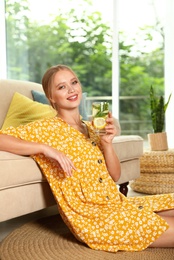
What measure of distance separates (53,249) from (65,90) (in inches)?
29.7

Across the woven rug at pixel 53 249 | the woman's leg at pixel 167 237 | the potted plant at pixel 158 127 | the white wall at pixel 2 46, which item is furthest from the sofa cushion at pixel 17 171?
the white wall at pixel 2 46

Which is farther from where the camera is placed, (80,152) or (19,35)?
(19,35)

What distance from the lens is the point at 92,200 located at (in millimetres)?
2338

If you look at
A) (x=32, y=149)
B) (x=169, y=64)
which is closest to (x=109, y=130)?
(x=32, y=149)

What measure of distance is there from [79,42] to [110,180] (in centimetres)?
345

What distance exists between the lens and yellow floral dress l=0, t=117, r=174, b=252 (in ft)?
7.27

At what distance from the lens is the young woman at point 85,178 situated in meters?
2.22

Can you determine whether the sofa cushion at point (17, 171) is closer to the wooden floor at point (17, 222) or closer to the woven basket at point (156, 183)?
the wooden floor at point (17, 222)

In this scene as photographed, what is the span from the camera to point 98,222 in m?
2.23

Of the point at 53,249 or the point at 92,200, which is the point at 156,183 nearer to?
the point at 92,200

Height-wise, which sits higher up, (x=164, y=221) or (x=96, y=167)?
(x=96, y=167)

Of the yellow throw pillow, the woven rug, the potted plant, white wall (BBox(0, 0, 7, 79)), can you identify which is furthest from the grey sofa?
white wall (BBox(0, 0, 7, 79))

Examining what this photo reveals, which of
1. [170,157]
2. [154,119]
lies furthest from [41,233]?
[154,119]

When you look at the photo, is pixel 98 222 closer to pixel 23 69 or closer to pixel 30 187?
pixel 30 187
